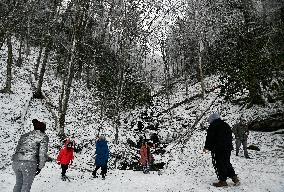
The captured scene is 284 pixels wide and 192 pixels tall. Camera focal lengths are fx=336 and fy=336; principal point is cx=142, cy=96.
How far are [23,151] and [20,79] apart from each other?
2397cm

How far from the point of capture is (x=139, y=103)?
118ft

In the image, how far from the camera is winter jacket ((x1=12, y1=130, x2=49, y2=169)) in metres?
6.86

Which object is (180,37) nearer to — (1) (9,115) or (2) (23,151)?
(1) (9,115)

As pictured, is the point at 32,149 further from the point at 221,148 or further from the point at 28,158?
the point at 221,148

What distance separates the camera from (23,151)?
6875 millimetres

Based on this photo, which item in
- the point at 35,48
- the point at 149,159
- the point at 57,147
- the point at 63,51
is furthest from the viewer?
the point at 35,48

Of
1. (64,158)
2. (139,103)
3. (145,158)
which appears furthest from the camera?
(139,103)

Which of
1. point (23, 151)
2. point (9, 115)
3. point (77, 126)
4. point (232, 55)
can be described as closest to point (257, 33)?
point (232, 55)

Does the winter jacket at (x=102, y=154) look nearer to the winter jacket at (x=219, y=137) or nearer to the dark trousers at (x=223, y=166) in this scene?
the winter jacket at (x=219, y=137)

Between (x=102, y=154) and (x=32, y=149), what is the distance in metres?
5.64

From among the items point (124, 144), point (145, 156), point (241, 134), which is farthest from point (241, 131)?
point (124, 144)

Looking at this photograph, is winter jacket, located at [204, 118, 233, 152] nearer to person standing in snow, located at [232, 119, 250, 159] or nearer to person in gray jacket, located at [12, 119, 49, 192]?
person in gray jacket, located at [12, 119, 49, 192]

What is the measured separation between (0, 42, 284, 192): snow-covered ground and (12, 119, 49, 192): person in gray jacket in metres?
2.59

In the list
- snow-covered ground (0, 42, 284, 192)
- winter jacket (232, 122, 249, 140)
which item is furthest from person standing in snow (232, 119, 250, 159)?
snow-covered ground (0, 42, 284, 192)
